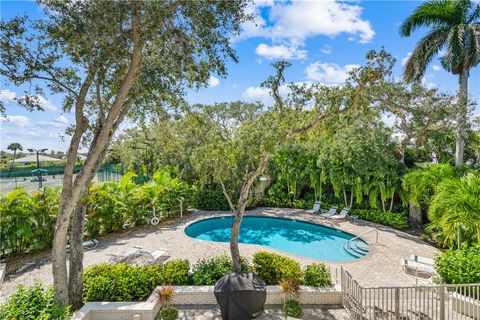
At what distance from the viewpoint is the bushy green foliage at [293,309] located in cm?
738

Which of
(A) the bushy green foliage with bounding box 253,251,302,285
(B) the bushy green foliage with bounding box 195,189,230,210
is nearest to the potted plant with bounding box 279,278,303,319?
(A) the bushy green foliage with bounding box 253,251,302,285

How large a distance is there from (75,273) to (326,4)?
10.6 metres

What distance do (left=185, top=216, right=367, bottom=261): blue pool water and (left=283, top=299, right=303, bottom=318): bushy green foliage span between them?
660cm

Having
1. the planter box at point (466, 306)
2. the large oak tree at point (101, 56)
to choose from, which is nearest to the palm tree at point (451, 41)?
the planter box at point (466, 306)

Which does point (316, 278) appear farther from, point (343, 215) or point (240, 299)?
point (343, 215)

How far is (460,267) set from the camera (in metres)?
7.90

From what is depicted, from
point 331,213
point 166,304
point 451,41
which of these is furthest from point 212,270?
point 451,41

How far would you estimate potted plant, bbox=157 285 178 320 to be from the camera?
23.0 feet

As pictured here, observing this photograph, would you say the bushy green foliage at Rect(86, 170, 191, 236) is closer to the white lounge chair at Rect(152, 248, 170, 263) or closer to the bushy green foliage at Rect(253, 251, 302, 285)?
the white lounge chair at Rect(152, 248, 170, 263)

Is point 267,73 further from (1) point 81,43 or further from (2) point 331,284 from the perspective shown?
(2) point 331,284

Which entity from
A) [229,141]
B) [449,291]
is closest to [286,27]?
[229,141]

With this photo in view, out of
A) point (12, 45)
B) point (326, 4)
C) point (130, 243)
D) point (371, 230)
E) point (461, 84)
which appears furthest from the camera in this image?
point (461, 84)

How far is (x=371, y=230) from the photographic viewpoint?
15500mm

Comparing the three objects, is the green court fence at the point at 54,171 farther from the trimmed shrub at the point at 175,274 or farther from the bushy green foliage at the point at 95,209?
the trimmed shrub at the point at 175,274
